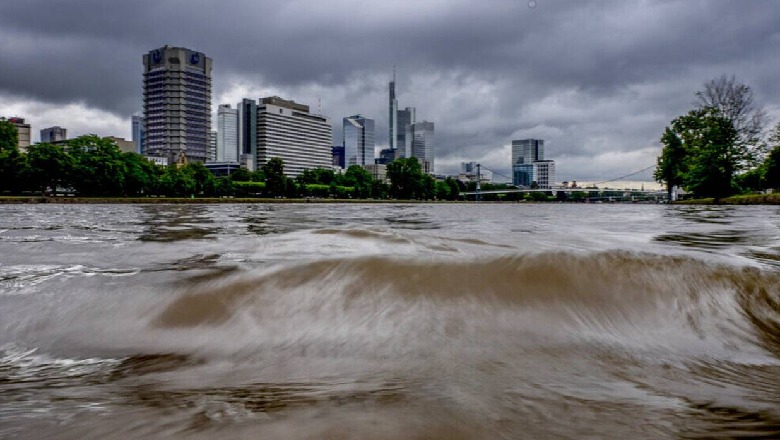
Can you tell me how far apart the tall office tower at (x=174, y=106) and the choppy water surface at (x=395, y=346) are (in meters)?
177

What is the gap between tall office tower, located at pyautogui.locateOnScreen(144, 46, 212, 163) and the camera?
166375mm

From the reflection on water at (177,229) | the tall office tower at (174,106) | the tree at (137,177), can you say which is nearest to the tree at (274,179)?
the tree at (137,177)

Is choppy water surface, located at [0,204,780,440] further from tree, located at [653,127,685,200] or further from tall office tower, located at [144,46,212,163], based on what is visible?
tall office tower, located at [144,46,212,163]

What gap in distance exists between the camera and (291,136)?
6919 inches

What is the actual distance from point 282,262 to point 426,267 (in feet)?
4.35

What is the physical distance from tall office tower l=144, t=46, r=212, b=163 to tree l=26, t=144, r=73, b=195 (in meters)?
123

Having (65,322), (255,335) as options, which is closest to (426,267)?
(255,335)

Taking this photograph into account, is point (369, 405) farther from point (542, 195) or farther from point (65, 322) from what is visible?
point (542, 195)

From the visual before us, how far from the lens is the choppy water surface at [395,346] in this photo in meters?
1.50

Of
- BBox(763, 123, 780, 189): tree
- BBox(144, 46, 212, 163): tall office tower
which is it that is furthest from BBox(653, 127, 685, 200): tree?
BBox(144, 46, 212, 163): tall office tower

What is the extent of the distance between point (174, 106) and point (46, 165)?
13548 centimetres

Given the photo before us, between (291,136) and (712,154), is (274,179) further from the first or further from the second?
(291,136)

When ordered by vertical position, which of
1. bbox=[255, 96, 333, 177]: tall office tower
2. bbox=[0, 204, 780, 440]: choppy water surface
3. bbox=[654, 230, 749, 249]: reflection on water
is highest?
bbox=[255, 96, 333, 177]: tall office tower

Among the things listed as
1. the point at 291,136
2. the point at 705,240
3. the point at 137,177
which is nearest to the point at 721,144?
the point at 705,240
